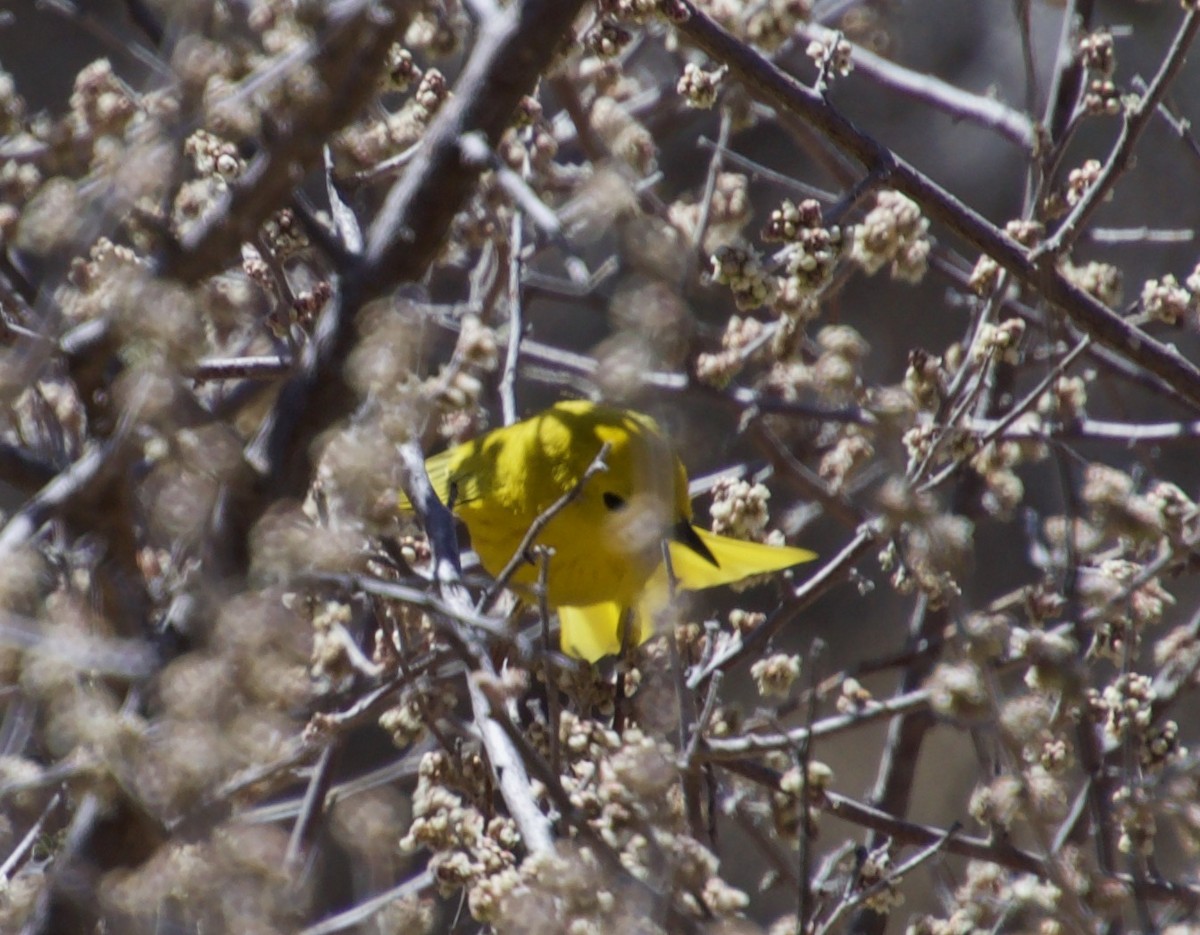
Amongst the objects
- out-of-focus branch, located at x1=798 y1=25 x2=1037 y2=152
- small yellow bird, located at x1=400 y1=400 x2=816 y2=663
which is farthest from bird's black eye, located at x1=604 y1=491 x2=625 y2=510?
out-of-focus branch, located at x1=798 y1=25 x2=1037 y2=152

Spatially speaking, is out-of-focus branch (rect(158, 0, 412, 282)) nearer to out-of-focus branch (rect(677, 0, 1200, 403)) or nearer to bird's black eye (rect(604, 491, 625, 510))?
out-of-focus branch (rect(677, 0, 1200, 403))

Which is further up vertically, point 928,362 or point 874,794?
point 928,362

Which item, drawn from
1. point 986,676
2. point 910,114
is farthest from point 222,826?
point 910,114

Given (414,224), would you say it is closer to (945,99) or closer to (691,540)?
(691,540)

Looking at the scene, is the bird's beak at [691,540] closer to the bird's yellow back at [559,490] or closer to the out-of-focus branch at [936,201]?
the bird's yellow back at [559,490]

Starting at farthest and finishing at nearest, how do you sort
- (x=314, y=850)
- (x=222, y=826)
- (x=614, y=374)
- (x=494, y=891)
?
(x=314, y=850), (x=494, y=891), (x=222, y=826), (x=614, y=374)

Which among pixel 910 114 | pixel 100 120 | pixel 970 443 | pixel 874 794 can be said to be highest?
pixel 100 120

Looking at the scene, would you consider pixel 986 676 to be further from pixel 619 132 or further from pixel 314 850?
pixel 619 132
